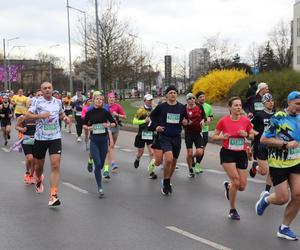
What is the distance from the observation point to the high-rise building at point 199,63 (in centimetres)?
8119

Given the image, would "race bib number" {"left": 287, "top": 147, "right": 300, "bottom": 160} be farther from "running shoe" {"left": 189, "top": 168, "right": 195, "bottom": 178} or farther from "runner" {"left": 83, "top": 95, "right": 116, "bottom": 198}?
"running shoe" {"left": 189, "top": 168, "right": 195, "bottom": 178}

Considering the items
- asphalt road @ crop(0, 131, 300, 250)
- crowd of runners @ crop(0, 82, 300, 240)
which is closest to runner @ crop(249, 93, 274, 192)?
crowd of runners @ crop(0, 82, 300, 240)

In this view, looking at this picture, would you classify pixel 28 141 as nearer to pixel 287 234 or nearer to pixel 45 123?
pixel 45 123

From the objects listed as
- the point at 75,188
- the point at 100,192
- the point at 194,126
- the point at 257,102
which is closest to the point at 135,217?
the point at 100,192

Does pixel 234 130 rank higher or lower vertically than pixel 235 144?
higher

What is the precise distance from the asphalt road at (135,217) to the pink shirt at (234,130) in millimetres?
987

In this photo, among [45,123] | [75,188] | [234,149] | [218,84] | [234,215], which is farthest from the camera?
[218,84]

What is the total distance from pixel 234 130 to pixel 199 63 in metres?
79.0

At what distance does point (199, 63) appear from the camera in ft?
281

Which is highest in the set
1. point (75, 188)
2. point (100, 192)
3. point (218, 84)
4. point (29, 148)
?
point (218, 84)

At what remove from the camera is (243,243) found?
6.03 metres

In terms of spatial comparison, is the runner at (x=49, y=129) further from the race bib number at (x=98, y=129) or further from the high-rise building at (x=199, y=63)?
the high-rise building at (x=199, y=63)

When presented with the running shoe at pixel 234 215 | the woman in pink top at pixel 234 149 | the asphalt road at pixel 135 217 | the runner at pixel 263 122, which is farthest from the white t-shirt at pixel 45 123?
the runner at pixel 263 122

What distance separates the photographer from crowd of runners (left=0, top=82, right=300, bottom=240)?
6.18m
